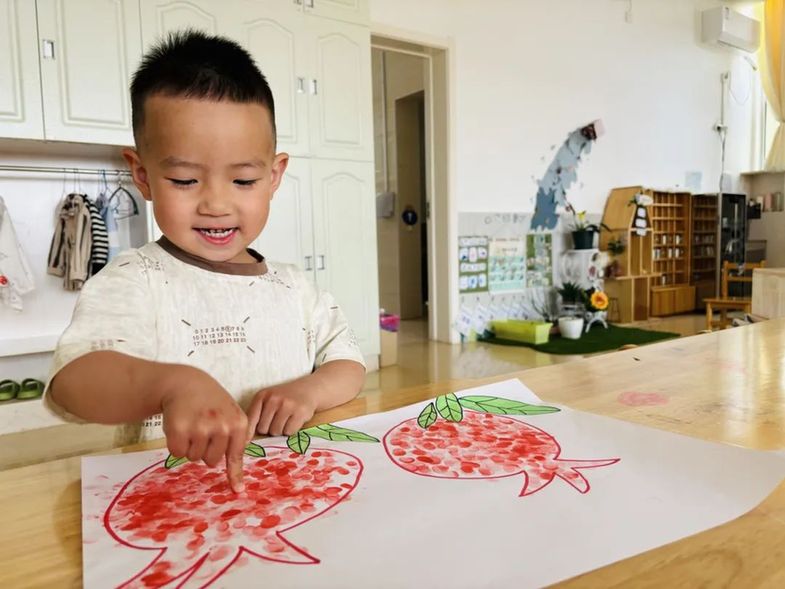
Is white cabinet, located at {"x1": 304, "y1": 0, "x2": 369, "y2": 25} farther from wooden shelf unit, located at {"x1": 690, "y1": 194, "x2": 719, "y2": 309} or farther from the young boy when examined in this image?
wooden shelf unit, located at {"x1": 690, "y1": 194, "x2": 719, "y2": 309}

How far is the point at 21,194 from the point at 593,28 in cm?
442

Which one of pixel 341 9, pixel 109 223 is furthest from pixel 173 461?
pixel 341 9

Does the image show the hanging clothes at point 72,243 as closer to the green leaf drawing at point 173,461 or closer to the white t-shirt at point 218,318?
the white t-shirt at point 218,318

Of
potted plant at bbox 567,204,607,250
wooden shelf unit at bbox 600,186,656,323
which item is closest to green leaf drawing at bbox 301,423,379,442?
potted plant at bbox 567,204,607,250

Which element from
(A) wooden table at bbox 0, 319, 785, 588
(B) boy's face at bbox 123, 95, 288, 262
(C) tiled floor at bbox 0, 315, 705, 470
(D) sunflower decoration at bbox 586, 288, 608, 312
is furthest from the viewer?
(D) sunflower decoration at bbox 586, 288, 608, 312

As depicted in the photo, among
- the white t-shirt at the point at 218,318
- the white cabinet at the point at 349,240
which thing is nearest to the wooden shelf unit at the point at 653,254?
the white cabinet at the point at 349,240

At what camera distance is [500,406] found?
0.70 metres

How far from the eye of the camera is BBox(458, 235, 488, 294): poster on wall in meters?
4.31

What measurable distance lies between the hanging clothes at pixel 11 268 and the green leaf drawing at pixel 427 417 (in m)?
2.35

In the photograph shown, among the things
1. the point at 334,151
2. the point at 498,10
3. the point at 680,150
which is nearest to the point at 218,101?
the point at 334,151

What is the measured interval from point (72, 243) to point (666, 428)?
259 cm

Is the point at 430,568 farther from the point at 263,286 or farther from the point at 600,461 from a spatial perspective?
the point at 263,286

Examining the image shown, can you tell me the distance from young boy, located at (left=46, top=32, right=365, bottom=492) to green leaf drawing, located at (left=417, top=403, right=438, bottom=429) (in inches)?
5.1

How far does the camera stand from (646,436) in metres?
0.58
